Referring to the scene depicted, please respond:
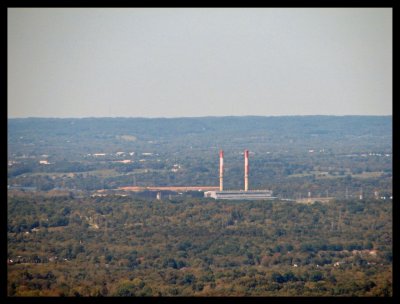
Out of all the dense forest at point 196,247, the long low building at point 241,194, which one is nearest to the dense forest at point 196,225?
the dense forest at point 196,247

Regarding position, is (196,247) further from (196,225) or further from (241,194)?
(241,194)

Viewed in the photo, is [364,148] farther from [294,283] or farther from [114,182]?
[294,283]

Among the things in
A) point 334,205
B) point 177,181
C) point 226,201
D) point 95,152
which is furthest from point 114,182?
point 95,152

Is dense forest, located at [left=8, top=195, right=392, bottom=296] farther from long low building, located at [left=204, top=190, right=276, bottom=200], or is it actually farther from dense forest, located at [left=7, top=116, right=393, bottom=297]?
long low building, located at [left=204, top=190, right=276, bottom=200]

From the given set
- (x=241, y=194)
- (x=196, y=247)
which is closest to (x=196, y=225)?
(x=196, y=247)

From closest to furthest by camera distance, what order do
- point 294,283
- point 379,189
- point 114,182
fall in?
point 294,283 < point 379,189 < point 114,182

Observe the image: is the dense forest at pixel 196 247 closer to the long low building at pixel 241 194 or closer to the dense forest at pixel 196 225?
the dense forest at pixel 196 225
